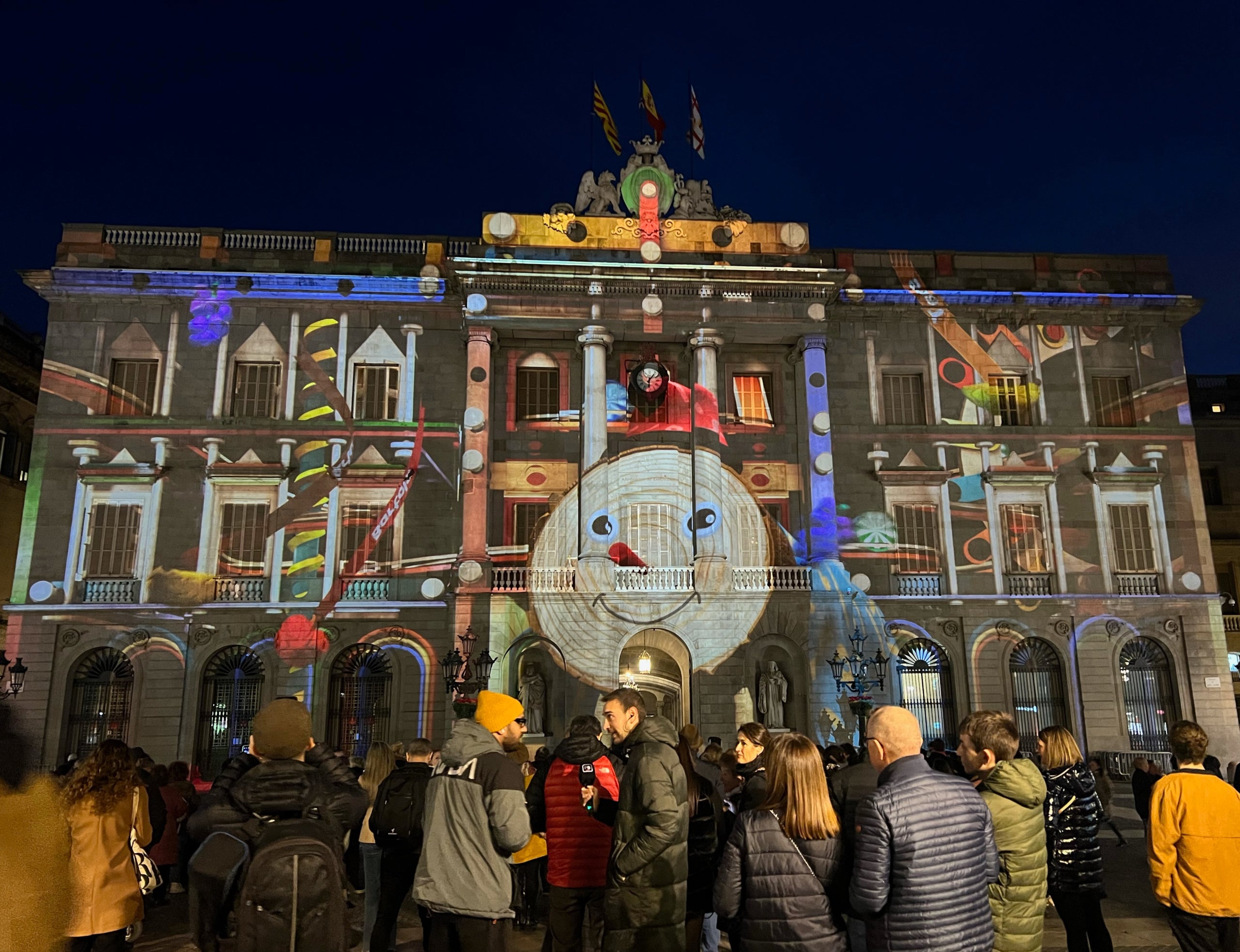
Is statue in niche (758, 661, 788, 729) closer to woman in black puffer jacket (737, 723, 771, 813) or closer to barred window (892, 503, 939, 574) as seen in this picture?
barred window (892, 503, 939, 574)

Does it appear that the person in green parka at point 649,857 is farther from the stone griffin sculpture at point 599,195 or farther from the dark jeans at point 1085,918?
the stone griffin sculpture at point 599,195

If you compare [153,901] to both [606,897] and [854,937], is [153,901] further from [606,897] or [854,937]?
[854,937]

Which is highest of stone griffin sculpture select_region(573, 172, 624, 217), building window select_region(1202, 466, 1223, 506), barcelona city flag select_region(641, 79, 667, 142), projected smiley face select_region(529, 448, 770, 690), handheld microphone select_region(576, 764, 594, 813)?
barcelona city flag select_region(641, 79, 667, 142)

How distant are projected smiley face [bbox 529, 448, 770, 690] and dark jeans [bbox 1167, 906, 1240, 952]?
787 inches

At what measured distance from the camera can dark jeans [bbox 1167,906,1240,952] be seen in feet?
20.6

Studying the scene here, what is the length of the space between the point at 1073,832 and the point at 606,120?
1043 inches

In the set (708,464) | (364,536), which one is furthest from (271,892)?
(708,464)

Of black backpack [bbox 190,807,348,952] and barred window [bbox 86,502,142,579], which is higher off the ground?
barred window [bbox 86,502,142,579]

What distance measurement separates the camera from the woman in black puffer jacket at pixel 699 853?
6617 mm

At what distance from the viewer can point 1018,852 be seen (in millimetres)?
6098

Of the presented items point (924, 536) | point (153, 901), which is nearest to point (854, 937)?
point (153, 901)

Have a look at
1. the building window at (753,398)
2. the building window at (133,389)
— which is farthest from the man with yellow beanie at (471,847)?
the building window at (133,389)

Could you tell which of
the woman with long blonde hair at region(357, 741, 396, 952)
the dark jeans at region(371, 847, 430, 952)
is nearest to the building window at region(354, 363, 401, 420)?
the woman with long blonde hair at region(357, 741, 396, 952)

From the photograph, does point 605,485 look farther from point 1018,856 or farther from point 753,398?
point 1018,856
